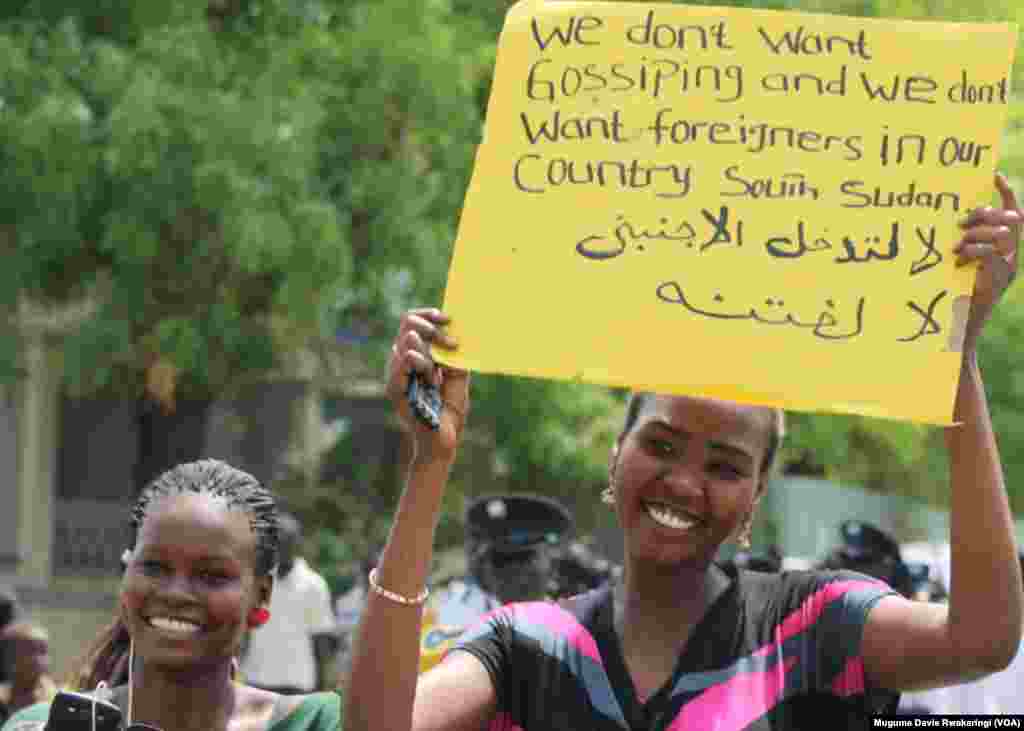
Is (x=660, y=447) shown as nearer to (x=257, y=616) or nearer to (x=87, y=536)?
(x=257, y=616)

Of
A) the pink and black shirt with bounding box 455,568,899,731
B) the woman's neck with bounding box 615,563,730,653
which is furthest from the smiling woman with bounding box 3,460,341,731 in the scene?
the woman's neck with bounding box 615,563,730,653

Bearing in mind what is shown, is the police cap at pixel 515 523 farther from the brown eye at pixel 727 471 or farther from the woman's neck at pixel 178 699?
the brown eye at pixel 727 471

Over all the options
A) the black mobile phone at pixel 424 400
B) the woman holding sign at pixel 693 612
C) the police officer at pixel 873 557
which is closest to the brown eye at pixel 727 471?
the woman holding sign at pixel 693 612

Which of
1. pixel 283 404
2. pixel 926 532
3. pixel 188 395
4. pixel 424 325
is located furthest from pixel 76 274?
pixel 424 325

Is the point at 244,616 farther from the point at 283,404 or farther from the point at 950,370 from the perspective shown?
the point at 283,404

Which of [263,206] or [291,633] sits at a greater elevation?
[263,206]

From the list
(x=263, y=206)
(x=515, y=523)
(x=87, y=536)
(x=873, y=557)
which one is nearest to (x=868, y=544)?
(x=873, y=557)

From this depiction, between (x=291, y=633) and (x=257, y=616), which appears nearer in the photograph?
(x=257, y=616)

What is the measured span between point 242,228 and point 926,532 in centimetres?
1178

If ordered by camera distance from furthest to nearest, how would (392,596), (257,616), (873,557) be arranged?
(873,557)
(257,616)
(392,596)

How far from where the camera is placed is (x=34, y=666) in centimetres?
757

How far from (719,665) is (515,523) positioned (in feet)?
15.4

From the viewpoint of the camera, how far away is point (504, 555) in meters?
7.55

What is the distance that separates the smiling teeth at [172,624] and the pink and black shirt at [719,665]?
0.49 metres
